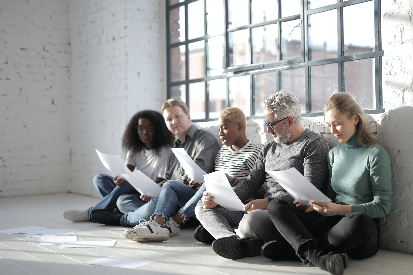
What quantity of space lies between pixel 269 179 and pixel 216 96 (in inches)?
75.2

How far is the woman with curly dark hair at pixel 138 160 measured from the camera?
4020 millimetres

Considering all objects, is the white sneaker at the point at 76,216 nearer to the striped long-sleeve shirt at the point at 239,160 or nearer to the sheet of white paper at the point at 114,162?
the sheet of white paper at the point at 114,162

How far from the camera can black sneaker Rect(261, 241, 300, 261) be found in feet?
8.59

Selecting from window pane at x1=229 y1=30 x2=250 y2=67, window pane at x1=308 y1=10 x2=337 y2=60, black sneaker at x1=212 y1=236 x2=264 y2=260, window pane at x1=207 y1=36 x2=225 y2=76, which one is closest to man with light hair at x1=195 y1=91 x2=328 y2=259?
black sneaker at x1=212 y1=236 x2=264 y2=260

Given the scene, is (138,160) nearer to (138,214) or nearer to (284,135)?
(138,214)

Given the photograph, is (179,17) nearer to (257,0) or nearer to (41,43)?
(257,0)

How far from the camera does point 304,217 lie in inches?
102

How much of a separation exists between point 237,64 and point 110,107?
5.90 feet

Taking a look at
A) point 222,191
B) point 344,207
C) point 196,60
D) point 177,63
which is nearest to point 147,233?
point 222,191

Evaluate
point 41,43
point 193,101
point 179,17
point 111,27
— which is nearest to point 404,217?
point 193,101

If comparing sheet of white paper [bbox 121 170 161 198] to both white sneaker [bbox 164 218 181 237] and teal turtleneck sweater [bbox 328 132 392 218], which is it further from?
teal turtleneck sweater [bbox 328 132 392 218]

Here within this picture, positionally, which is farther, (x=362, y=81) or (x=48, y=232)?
(x=48, y=232)

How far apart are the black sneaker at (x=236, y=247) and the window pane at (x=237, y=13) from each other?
7.66 feet

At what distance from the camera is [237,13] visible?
4480 mm
